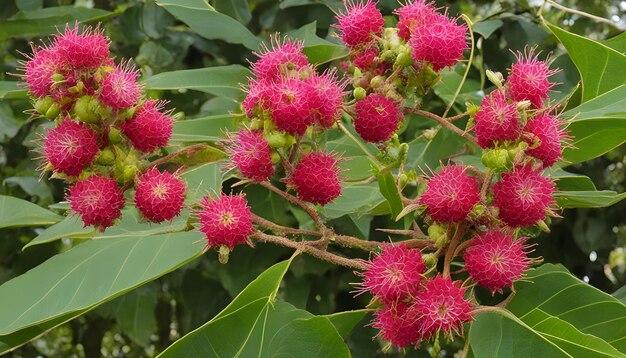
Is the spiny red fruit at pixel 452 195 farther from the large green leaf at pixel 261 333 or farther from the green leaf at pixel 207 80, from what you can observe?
the green leaf at pixel 207 80

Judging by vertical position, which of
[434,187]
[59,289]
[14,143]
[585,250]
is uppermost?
[434,187]

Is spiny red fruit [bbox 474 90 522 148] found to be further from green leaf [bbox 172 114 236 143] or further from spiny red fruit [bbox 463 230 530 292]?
green leaf [bbox 172 114 236 143]

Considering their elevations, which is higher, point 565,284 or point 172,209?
point 172,209

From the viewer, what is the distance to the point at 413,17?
145 centimetres

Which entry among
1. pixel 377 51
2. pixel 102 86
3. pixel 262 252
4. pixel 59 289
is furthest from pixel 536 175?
pixel 262 252

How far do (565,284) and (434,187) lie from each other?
0.98 ft

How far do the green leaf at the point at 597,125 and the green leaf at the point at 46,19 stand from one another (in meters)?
1.16

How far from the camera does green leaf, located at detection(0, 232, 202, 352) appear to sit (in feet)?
4.60

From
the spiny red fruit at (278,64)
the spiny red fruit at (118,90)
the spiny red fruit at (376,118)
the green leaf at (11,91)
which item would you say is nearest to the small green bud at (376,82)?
the spiny red fruit at (376,118)

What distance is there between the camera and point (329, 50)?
1751 mm

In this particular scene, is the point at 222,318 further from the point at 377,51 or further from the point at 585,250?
the point at 585,250

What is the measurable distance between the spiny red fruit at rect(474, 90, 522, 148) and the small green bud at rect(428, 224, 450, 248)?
0.42 ft

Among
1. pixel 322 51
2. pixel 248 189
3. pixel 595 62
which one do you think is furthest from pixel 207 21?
pixel 595 62

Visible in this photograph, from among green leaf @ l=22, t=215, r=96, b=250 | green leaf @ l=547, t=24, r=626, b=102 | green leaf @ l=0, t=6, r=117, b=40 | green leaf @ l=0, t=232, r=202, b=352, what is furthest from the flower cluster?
green leaf @ l=0, t=6, r=117, b=40
